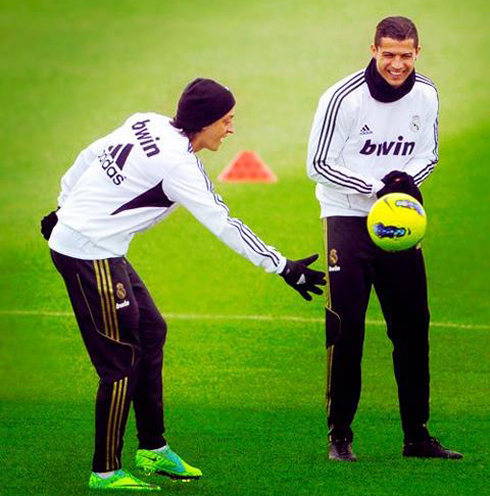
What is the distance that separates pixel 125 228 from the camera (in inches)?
340

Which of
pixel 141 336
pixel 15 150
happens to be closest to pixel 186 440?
pixel 141 336

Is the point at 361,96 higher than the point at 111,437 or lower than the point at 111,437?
higher

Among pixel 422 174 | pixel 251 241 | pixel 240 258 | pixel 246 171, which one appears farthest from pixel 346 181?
pixel 246 171

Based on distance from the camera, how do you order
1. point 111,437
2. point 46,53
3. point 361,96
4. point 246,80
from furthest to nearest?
point 46,53 < point 246,80 < point 361,96 < point 111,437

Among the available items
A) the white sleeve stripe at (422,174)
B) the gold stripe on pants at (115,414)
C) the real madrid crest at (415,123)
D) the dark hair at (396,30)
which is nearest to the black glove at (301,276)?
the gold stripe on pants at (115,414)

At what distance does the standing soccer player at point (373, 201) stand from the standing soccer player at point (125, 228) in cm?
78

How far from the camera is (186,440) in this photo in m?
10.1

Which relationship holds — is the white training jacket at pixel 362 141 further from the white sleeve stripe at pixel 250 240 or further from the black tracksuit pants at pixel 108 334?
the black tracksuit pants at pixel 108 334

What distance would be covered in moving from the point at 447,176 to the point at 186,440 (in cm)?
1002

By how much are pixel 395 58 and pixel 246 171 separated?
10345 millimetres

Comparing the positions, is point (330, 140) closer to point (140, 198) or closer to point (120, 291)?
point (140, 198)

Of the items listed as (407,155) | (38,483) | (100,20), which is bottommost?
(38,483)

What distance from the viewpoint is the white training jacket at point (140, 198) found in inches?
334

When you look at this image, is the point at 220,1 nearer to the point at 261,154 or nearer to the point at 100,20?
the point at 100,20
